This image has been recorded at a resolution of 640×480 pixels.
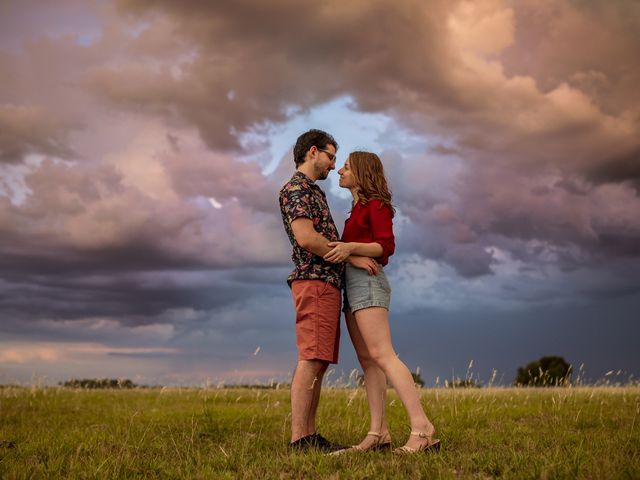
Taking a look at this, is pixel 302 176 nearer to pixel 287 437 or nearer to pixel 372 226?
pixel 372 226

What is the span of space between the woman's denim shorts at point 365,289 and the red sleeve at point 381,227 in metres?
0.21

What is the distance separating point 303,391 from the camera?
6.15 m

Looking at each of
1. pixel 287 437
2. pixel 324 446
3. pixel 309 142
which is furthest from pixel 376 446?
pixel 309 142

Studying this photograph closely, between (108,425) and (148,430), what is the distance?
98cm

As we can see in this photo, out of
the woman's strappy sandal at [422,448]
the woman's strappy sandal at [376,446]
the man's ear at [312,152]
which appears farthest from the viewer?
the man's ear at [312,152]

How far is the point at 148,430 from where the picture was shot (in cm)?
791

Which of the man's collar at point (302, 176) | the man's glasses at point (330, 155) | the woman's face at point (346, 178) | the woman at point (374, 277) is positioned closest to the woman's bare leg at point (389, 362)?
the woman at point (374, 277)

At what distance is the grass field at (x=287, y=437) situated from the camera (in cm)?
521

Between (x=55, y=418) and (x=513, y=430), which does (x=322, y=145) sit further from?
(x=55, y=418)

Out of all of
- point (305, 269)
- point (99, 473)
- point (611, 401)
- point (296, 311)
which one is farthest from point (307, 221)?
point (611, 401)

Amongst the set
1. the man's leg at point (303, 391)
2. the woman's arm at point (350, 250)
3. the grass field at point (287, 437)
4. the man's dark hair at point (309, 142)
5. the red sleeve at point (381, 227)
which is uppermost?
the man's dark hair at point (309, 142)

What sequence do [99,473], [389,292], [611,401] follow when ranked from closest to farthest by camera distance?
1. [99,473]
2. [389,292]
3. [611,401]

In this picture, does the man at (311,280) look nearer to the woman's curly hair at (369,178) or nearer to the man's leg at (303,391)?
the man's leg at (303,391)

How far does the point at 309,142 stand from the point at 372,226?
109cm
